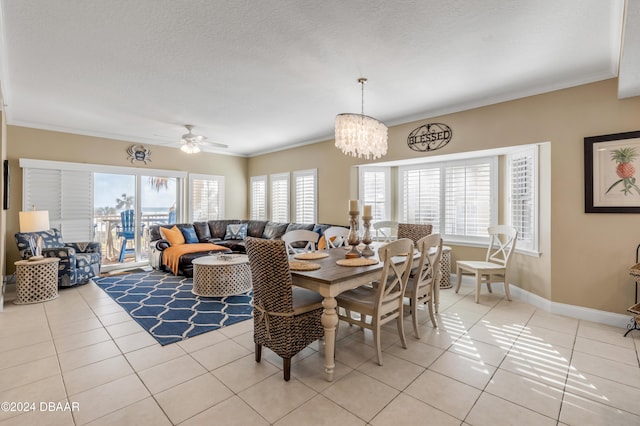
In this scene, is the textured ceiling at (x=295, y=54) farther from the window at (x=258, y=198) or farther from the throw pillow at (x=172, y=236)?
the window at (x=258, y=198)

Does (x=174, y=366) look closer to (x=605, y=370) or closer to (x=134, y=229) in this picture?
(x=605, y=370)

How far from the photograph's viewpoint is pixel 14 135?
514 cm

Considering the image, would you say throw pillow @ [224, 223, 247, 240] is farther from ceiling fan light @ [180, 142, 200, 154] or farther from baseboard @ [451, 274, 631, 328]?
baseboard @ [451, 274, 631, 328]

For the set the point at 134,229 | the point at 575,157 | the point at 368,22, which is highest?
the point at 368,22

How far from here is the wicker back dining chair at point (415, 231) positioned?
389 centimetres

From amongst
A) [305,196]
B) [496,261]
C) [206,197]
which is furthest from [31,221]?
[496,261]

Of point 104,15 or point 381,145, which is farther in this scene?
point 381,145

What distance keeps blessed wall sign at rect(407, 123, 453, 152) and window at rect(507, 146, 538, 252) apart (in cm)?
99

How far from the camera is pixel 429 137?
469 cm

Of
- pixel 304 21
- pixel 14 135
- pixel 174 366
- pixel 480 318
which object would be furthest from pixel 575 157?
pixel 14 135

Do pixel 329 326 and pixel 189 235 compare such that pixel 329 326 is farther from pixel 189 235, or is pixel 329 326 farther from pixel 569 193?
pixel 189 235

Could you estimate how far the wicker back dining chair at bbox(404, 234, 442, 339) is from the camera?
114 inches

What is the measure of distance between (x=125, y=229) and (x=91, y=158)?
154 cm

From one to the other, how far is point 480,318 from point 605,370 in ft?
3.84
